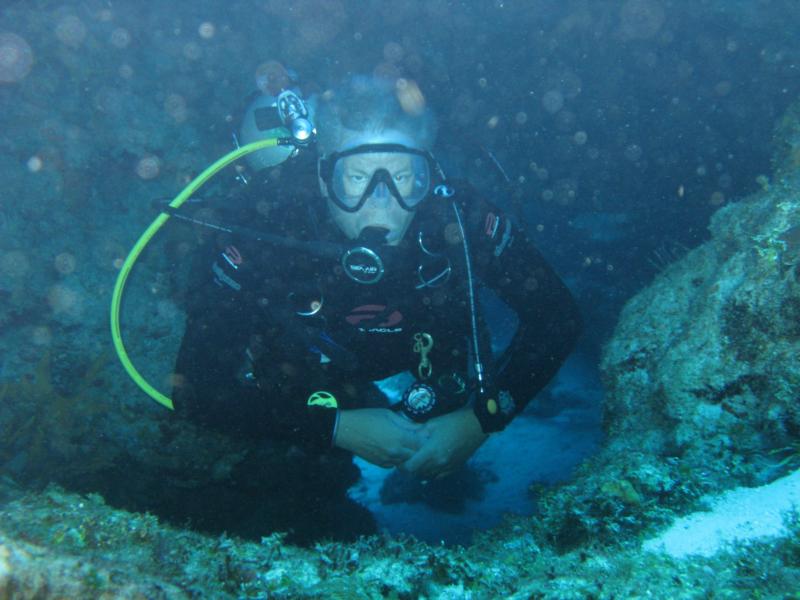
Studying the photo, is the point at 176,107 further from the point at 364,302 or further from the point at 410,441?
the point at 410,441

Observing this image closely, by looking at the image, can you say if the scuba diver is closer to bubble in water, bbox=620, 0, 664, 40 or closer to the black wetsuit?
the black wetsuit

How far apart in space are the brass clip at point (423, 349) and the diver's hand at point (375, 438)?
22.0 inches

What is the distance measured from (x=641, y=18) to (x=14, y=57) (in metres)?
6.88

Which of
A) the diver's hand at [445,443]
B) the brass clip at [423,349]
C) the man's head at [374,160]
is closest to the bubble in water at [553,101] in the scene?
the man's head at [374,160]

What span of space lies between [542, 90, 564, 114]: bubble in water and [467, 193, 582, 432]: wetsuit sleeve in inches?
145

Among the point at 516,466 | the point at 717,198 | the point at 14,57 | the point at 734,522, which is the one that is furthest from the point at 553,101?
the point at 14,57

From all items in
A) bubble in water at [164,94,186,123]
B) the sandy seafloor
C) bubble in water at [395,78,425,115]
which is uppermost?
bubble in water at [164,94,186,123]

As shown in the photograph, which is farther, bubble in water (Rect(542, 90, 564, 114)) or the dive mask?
bubble in water (Rect(542, 90, 564, 114))

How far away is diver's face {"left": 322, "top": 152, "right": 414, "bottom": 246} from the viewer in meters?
3.45

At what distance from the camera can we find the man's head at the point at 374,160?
3.45 meters

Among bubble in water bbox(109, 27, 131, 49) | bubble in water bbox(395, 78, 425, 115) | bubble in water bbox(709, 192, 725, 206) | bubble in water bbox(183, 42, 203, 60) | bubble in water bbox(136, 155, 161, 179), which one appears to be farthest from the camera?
bubble in water bbox(709, 192, 725, 206)

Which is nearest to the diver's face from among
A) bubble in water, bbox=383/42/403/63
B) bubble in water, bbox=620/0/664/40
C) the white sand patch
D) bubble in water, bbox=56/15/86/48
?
the white sand patch

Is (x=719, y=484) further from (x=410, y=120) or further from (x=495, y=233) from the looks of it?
(x=410, y=120)

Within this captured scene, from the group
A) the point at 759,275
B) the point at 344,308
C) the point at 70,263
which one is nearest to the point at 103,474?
the point at 70,263
